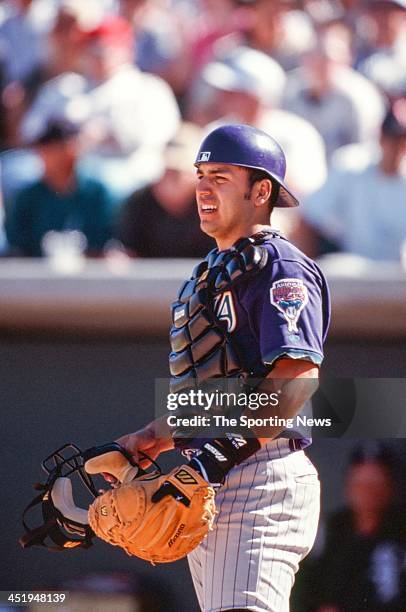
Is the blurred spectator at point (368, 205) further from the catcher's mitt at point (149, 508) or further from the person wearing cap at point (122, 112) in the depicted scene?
the catcher's mitt at point (149, 508)

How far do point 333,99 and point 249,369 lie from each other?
9.08ft

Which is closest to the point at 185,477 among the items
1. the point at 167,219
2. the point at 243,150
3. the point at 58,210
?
the point at 243,150

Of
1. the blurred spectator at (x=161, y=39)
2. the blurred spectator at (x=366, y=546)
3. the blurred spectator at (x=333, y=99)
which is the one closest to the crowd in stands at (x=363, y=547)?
the blurred spectator at (x=366, y=546)

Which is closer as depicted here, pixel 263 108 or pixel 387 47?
pixel 263 108

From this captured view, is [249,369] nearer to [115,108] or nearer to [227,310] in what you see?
[227,310]

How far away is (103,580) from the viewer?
3301 mm

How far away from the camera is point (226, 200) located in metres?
2.50

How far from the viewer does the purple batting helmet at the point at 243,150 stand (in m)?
2.49

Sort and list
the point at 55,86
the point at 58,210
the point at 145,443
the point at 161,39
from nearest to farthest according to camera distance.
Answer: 1. the point at 145,443
2. the point at 58,210
3. the point at 55,86
4. the point at 161,39

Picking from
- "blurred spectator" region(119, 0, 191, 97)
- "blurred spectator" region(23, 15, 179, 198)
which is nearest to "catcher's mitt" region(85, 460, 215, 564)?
"blurred spectator" region(23, 15, 179, 198)

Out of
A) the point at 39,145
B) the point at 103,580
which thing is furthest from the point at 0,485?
the point at 39,145

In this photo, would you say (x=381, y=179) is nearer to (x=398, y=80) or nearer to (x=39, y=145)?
(x=398, y=80)

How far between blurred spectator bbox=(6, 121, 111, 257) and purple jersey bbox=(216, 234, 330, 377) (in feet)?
5.82

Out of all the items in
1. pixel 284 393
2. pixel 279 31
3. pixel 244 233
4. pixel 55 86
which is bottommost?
pixel 284 393
